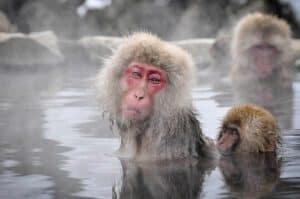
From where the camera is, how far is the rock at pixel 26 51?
1127cm

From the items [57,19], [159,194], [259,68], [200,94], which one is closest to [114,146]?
[159,194]

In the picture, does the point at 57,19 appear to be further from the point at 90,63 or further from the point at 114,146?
the point at 114,146

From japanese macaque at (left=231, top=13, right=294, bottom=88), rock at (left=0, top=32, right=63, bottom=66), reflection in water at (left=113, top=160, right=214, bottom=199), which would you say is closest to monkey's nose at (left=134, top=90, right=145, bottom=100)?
reflection in water at (left=113, top=160, right=214, bottom=199)

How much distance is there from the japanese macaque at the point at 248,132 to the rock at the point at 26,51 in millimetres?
6969

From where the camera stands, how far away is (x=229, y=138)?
183 inches

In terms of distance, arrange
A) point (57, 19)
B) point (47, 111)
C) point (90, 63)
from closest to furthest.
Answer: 1. point (47, 111)
2. point (90, 63)
3. point (57, 19)

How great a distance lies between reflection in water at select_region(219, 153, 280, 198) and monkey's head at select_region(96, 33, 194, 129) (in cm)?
45

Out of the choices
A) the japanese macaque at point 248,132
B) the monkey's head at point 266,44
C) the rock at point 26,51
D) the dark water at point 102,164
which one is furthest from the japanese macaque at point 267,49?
the rock at point 26,51

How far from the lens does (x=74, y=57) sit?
1218 centimetres

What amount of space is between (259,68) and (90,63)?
4.48 meters

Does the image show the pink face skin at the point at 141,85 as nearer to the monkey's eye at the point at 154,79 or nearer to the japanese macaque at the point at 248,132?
the monkey's eye at the point at 154,79

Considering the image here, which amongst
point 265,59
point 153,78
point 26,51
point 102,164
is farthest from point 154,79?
point 26,51

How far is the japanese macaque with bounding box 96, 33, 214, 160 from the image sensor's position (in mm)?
4301

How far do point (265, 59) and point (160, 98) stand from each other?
3.67 meters
